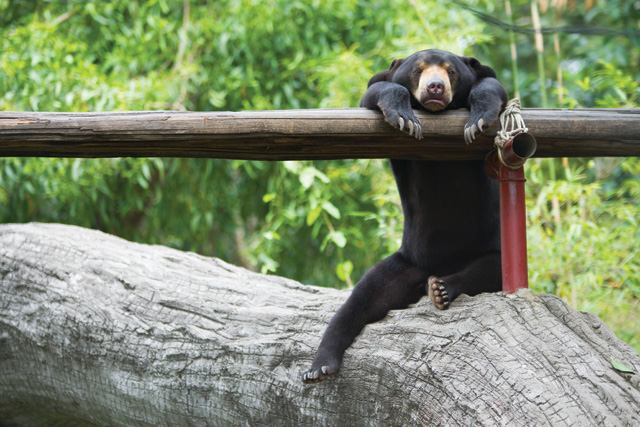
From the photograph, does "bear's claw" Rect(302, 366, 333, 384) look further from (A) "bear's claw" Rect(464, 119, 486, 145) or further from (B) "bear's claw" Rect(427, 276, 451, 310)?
(A) "bear's claw" Rect(464, 119, 486, 145)

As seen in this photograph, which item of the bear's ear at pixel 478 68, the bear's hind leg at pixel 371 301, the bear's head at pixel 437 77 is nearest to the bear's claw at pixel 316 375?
the bear's hind leg at pixel 371 301

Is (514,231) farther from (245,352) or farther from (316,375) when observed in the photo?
(245,352)

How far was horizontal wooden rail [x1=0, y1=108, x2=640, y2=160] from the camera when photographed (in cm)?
204

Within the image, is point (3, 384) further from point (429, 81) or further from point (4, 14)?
point (4, 14)

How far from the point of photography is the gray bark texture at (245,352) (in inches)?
73.5

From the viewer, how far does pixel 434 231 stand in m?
2.47

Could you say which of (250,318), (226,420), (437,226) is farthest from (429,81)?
(226,420)

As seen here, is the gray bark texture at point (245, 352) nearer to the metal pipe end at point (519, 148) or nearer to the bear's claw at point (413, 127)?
the metal pipe end at point (519, 148)

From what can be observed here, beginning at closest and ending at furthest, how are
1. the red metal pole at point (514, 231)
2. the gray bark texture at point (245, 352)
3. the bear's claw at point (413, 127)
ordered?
the gray bark texture at point (245, 352) < the bear's claw at point (413, 127) < the red metal pole at point (514, 231)

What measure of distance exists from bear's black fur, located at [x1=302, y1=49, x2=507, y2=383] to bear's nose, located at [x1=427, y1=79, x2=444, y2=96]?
0.22 feet

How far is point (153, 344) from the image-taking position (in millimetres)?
2771

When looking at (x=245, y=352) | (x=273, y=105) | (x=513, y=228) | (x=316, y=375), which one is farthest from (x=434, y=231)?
(x=273, y=105)

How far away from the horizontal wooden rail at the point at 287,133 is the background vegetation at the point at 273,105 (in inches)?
53.5

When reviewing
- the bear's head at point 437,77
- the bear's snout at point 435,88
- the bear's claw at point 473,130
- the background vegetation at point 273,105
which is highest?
the background vegetation at point 273,105
